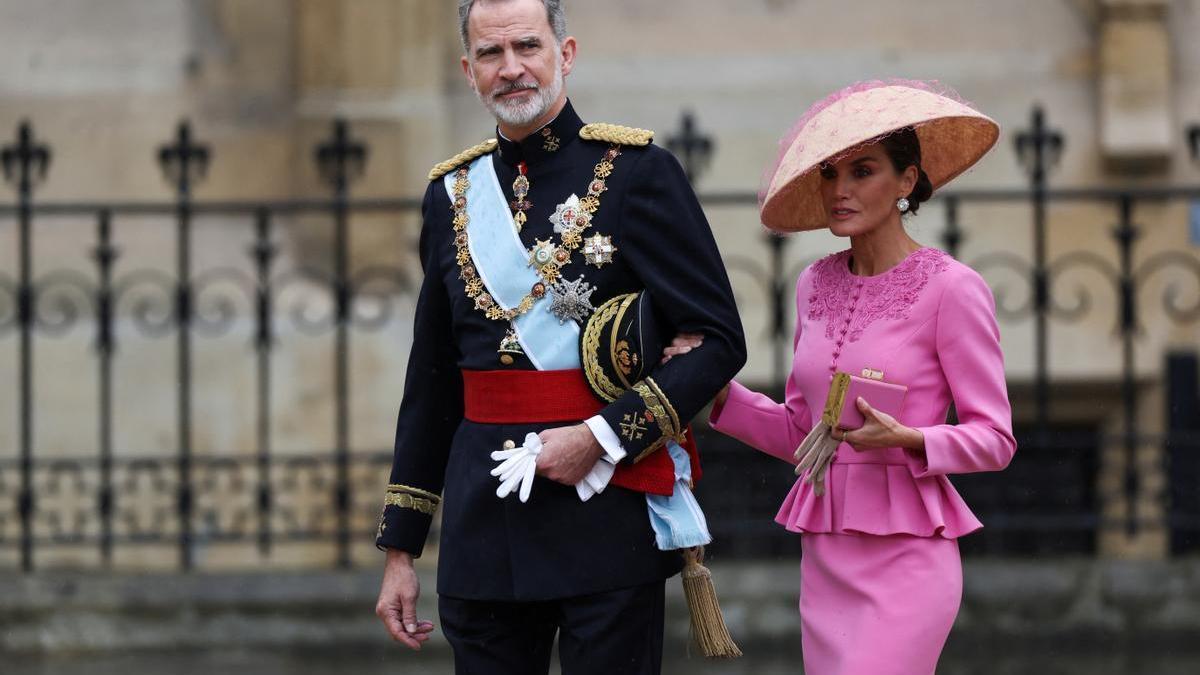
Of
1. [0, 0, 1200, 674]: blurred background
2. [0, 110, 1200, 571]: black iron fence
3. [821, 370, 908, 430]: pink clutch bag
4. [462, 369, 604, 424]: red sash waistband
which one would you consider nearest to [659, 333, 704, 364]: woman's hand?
[462, 369, 604, 424]: red sash waistband

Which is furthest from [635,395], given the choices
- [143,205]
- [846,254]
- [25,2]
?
[25,2]

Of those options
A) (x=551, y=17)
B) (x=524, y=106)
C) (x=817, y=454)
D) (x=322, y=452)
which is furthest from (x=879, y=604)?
(x=322, y=452)

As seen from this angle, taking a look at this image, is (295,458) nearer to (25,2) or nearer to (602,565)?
(25,2)

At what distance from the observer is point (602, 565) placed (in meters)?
3.76

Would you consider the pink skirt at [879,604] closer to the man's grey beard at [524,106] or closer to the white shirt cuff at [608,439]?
the white shirt cuff at [608,439]

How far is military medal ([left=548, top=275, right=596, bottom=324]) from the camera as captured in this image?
382cm

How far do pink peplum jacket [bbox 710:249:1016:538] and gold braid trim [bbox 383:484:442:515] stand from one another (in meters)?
0.71

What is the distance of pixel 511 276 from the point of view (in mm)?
3881

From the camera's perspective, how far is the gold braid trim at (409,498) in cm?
411

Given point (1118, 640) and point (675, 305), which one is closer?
point (675, 305)

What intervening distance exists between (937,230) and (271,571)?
11.3ft

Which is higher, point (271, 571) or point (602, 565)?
point (602, 565)

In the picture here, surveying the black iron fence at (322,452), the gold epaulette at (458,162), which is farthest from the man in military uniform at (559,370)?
the black iron fence at (322,452)

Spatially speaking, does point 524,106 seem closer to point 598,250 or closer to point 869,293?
point 598,250
